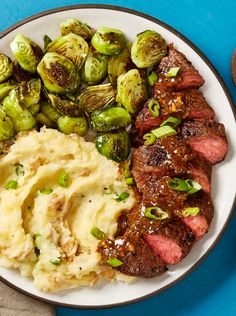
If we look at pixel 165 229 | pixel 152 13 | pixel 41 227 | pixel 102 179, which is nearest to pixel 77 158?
pixel 102 179

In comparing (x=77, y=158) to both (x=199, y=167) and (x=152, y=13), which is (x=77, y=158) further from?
(x=152, y=13)

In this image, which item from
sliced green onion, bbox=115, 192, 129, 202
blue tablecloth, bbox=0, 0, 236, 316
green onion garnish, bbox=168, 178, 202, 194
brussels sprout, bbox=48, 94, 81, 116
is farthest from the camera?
blue tablecloth, bbox=0, 0, 236, 316

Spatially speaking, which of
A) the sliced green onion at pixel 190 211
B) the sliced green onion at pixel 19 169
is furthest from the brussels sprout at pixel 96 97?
the sliced green onion at pixel 190 211

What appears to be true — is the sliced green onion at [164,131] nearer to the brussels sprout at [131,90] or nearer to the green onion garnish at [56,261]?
the brussels sprout at [131,90]

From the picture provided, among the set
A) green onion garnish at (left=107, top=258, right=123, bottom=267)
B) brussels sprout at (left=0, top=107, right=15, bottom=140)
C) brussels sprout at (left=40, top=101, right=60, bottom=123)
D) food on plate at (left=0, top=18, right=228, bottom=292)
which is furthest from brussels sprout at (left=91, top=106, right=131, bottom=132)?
green onion garnish at (left=107, top=258, right=123, bottom=267)

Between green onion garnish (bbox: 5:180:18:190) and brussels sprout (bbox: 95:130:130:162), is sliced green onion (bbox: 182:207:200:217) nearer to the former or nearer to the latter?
brussels sprout (bbox: 95:130:130:162)

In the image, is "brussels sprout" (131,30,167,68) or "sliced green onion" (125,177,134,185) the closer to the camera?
"brussels sprout" (131,30,167,68)

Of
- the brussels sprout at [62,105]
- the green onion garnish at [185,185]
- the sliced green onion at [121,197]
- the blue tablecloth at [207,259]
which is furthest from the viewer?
the blue tablecloth at [207,259]
